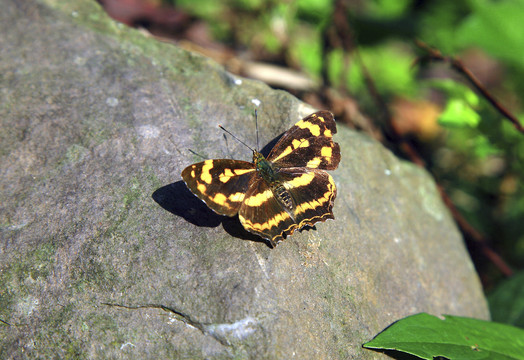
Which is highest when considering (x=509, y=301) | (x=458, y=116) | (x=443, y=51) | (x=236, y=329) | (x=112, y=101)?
(x=443, y=51)

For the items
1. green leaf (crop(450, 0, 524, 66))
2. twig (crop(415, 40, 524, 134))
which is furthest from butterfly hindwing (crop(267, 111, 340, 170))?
green leaf (crop(450, 0, 524, 66))

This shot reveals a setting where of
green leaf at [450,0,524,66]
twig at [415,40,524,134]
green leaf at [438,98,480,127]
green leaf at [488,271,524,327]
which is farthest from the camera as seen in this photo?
green leaf at [450,0,524,66]

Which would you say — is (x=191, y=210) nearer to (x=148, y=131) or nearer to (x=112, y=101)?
(x=148, y=131)

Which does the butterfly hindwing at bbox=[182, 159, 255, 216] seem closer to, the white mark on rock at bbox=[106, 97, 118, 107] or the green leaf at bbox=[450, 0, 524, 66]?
the white mark on rock at bbox=[106, 97, 118, 107]

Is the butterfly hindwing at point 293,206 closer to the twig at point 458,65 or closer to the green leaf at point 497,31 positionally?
the twig at point 458,65

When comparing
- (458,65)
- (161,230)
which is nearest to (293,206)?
(161,230)

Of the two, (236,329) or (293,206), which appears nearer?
(236,329)
